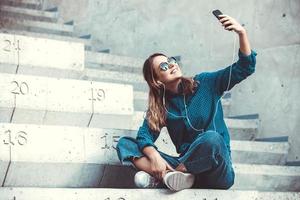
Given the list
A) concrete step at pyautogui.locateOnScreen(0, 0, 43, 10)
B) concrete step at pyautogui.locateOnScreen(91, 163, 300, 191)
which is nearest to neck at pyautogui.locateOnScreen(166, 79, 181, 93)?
concrete step at pyautogui.locateOnScreen(91, 163, 300, 191)

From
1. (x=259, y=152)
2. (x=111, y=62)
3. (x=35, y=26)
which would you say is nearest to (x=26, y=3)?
(x=35, y=26)

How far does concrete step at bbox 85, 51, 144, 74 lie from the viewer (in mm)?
4336

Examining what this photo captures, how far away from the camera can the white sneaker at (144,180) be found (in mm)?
2420

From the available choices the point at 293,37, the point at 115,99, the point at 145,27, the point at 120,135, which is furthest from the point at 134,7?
the point at 120,135

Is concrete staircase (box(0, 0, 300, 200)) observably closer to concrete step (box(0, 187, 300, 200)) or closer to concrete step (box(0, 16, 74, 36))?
concrete step (box(0, 187, 300, 200))

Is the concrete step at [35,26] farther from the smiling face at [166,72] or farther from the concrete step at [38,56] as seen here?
the smiling face at [166,72]

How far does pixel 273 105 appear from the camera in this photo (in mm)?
3678

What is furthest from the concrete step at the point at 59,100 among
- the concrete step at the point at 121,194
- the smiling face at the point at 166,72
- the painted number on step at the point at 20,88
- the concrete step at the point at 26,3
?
the concrete step at the point at 26,3

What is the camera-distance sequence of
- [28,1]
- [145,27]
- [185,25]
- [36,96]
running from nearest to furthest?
[36,96] < [185,25] < [145,27] < [28,1]

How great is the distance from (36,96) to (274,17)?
5.21 ft

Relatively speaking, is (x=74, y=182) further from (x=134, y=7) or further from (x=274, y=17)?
(x=134, y=7)

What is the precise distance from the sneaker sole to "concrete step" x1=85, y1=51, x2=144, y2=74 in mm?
2002

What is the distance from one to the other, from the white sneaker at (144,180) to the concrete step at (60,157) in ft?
0.70

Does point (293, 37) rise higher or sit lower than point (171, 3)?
higher
